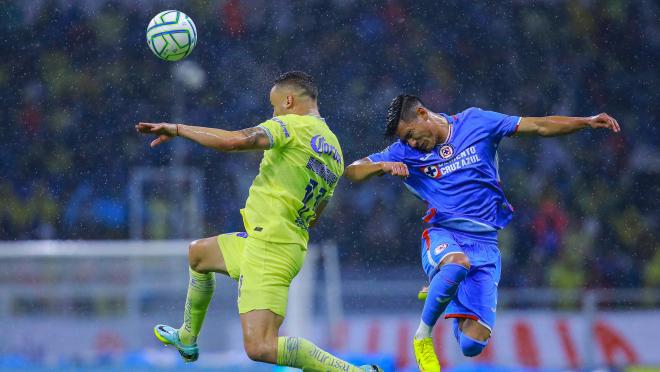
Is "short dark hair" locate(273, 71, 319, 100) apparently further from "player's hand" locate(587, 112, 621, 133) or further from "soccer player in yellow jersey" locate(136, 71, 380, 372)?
"player's hand" locate(587, 112, 621, 133)

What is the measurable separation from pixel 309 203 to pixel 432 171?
2.93 feet

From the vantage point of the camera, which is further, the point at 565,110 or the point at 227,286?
the point at 565,110

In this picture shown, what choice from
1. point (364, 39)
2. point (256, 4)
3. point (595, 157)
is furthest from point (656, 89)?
point (256, 4)

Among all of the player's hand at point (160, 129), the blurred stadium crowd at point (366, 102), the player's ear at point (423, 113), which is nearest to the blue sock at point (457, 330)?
the player's ear at point (423, 113)

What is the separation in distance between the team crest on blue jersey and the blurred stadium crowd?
5894mm

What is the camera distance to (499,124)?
6656 millimetres

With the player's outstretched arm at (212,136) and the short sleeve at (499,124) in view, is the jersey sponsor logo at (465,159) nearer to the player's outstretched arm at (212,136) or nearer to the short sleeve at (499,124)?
the short sleeve at (499,124)

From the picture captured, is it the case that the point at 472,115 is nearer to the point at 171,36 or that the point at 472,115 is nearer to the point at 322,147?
the point at 322,147

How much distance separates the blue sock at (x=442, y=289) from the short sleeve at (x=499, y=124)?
0.90 m

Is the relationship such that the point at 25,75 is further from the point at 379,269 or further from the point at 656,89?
the point at 656,89

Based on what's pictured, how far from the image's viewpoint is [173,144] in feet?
44.1

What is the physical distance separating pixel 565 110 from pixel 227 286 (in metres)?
4.79

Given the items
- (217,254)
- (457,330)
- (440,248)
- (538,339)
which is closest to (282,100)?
(217,254)

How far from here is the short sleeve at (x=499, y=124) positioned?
6609 millimetres
